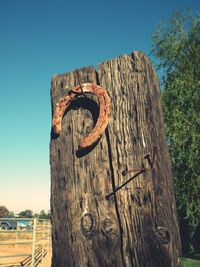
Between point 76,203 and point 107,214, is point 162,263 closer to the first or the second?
point 107,214

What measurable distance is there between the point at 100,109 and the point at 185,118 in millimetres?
10421

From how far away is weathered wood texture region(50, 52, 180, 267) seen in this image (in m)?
1.39

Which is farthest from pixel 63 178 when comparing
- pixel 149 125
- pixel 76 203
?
pixel 149 125

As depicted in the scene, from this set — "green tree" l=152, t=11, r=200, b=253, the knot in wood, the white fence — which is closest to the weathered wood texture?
the knot in wood

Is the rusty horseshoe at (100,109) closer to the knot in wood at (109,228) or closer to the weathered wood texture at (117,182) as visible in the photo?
the weathered wood texture at (117,182)

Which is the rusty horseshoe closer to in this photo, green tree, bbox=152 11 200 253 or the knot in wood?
the knot in wood

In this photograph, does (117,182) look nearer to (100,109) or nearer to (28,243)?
(100,109)

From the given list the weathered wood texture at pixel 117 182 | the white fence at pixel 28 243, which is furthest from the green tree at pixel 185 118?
the weathered wood texture at pixel 117 182

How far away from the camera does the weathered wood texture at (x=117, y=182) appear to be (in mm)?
1389

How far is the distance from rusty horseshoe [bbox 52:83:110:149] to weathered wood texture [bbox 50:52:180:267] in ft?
0.11

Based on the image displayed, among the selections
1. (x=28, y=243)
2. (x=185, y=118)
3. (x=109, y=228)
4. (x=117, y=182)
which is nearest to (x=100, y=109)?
(x=117, y=182)

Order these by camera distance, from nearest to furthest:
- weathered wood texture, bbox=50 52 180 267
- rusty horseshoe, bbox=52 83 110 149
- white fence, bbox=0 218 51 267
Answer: weathered wood texture, bbox=50 52 180 267 < rusty horseshoe, bbox=52 83 110 149 < white fence, bbox=0 218 51 267

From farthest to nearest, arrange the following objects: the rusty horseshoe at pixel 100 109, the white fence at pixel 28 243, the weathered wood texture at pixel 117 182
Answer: the white fence at pixel 28 243, the rusty horseshoe at pixel 100 109, the weathered wood texture at pixel 117 182

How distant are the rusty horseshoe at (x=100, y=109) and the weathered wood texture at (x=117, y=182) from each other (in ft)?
0.11
